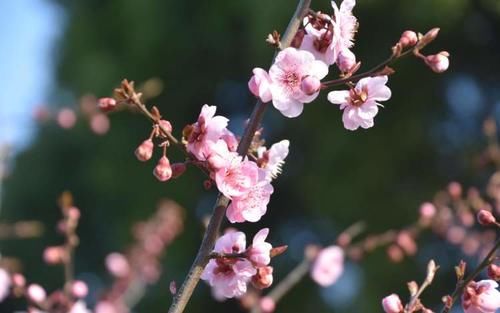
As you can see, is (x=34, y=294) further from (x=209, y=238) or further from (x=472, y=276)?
(x=472, y=276)

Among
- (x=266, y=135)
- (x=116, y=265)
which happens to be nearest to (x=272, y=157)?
(x=116, y=265)

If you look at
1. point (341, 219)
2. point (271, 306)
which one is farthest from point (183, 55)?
point (271, 306)

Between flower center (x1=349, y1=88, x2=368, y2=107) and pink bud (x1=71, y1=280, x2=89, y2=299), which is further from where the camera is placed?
pink bud (x1=71, y1=280, x2=89, y2=299)

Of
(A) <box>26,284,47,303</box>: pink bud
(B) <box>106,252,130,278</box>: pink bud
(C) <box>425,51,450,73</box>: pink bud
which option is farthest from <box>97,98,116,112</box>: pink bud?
(B) <box>106,252,130,278</box>: pink bud

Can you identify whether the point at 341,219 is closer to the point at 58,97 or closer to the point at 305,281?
the point at 305,281

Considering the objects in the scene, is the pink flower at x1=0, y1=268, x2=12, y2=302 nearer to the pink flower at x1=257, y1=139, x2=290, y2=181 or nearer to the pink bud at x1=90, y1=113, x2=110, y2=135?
the pink bud at x1=90, y1=113, x2=110, y2=135

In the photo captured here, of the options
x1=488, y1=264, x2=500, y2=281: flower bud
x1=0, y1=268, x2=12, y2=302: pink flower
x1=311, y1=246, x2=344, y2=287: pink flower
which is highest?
x1=0, y1=268, x2=12, y2=302: pink flower
